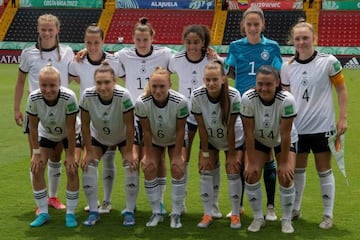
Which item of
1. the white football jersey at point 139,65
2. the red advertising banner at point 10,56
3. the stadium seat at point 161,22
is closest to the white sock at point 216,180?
the white football jersey at point 139,65

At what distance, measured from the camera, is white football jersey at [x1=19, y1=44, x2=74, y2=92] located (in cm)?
596

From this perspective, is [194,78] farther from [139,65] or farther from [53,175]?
[53,175]

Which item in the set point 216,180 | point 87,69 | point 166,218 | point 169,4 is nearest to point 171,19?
point 169,4

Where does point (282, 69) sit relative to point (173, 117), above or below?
above

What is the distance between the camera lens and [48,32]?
19.1 feet

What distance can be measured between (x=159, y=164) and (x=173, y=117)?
0.53 metres

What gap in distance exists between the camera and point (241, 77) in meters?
5.79

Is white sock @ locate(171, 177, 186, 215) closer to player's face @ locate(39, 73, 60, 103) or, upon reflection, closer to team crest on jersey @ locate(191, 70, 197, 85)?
team crest on jersey @ locate(191, 70, 197, 85)

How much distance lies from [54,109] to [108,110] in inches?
19.0

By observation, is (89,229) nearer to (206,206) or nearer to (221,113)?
(206,206)

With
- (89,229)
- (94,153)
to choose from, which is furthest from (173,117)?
(89,229)

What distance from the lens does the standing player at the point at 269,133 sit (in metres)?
5.04

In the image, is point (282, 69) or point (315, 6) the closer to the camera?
point (282, 69)

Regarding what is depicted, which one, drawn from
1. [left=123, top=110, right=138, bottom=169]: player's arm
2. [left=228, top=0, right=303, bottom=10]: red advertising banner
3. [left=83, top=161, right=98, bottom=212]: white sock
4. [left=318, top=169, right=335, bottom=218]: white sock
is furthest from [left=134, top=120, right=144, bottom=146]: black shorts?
[left=228, top=0, right=303, bottom=10]: red advertising banner
